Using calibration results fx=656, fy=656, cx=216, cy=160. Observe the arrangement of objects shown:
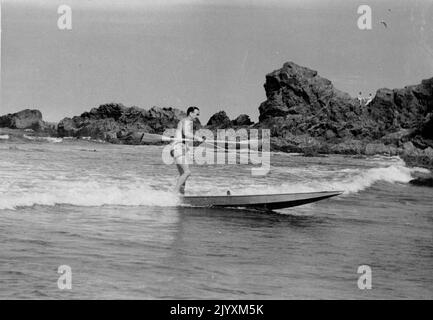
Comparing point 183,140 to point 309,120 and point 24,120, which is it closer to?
point 309,120

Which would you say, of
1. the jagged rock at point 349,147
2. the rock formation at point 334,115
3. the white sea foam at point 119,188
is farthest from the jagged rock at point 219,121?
the white sea foam at point 119,188

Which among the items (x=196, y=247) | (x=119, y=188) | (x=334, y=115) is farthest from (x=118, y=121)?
(x=196, y=247)

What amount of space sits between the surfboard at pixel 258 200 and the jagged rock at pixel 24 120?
95.2 metres

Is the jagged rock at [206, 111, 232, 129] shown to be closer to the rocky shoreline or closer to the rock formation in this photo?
the rocky shoreline

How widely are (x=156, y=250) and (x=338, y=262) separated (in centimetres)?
260

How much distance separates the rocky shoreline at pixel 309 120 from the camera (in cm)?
7517

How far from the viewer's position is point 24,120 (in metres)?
107

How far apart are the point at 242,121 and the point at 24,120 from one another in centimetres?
3713

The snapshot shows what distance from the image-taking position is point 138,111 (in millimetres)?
111875

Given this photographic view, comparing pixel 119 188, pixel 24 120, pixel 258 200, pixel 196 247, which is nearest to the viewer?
pixel 196 247

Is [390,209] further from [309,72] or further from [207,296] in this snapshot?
[309,72]

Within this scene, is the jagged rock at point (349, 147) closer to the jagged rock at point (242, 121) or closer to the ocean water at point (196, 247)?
the jagged rock at point (242, 121)

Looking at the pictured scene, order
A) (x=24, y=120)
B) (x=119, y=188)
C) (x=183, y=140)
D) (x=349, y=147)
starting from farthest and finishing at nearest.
A: 1. (x=24, y=120)
2. (x=349, y=147)
3. (x=119, y=188)
4. (x=183, y=140)
